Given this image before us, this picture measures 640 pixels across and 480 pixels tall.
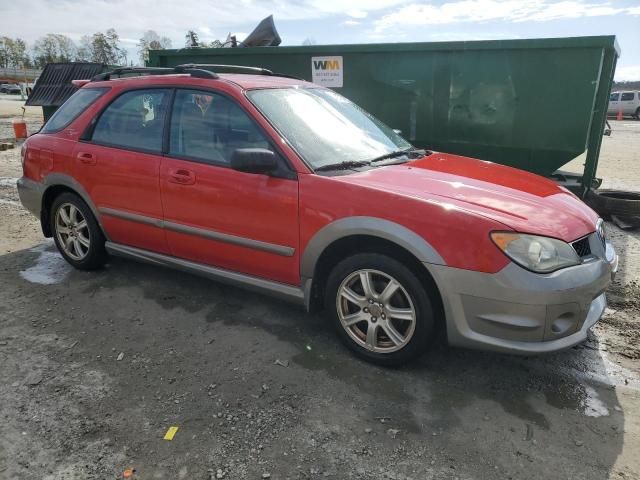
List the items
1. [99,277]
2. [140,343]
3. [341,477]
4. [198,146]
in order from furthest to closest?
[99,277] < [198,146] < [140,343] < [341,477]

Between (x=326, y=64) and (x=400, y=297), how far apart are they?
15.7 feet

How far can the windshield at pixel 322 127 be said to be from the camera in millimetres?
3238

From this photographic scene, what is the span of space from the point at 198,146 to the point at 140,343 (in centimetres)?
144

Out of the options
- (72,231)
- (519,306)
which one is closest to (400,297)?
(519,306)

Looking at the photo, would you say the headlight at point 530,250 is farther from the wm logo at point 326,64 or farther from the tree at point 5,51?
the tree at point 5,51

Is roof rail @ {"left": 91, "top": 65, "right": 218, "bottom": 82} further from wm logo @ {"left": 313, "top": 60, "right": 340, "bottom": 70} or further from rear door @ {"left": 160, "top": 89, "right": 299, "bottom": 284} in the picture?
wm logo @ {"left": 313, "top": 60, "right": 340, "bottom": 70}

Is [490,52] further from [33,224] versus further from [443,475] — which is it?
[33,224]

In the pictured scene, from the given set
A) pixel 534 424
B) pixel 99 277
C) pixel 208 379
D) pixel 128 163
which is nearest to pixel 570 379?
pixel 534 424

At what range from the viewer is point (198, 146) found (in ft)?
11.6

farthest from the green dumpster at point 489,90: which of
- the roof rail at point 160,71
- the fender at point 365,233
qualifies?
the fender at point 365,233

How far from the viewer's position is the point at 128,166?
3828 millimetres

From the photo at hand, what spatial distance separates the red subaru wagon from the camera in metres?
2.58

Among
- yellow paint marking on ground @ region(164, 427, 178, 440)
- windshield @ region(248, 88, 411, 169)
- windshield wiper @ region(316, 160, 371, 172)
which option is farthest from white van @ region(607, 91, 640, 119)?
yellow paint marking on ground @ region(164, 427, 178, 440)

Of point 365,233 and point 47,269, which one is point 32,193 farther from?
point 365,233
